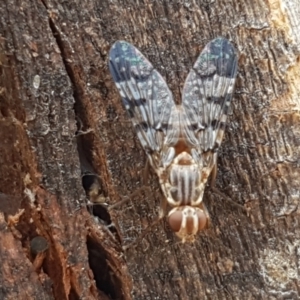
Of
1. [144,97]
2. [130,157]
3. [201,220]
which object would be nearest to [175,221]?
[201,220]

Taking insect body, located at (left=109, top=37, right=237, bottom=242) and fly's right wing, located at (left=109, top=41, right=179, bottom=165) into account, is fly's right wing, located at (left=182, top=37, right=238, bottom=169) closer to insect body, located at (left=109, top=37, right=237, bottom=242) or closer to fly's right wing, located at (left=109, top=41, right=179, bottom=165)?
insect body, located at (left=109, top=37, right=237, bottom=242)

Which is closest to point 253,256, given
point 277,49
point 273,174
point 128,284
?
point 273,174

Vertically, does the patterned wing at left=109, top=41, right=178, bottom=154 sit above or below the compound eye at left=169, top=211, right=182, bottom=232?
above

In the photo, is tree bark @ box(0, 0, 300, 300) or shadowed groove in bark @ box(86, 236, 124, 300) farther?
shadowed groove in bark @ box(86, 236, 124, 300)

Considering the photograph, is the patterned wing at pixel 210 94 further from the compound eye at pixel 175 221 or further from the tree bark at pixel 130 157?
the compound eye at pixel 175 221

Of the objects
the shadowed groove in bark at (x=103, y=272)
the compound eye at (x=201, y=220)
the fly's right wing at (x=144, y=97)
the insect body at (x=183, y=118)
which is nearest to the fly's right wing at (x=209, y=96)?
the insect body at (x=183, y=118)

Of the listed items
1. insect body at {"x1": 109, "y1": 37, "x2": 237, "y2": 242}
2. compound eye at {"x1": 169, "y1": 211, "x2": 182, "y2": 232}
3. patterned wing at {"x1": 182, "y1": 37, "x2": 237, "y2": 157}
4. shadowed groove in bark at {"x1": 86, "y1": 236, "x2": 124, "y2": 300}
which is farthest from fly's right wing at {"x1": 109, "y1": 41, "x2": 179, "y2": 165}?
shadowed groove in bark at {"x1": 86, "y1": 236, "x2": 124, "y2": 300}
